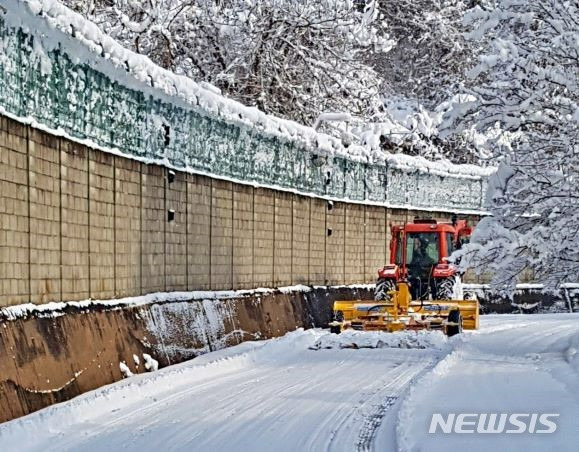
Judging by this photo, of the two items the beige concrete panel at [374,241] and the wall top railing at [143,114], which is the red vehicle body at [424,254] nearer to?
the wall top railing at [143,114]

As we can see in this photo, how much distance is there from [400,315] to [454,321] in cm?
110

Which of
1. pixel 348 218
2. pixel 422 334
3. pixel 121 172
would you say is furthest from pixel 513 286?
pixel 348 218

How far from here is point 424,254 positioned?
88.4 ft

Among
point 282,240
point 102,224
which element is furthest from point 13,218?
point 282,240

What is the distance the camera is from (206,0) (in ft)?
106

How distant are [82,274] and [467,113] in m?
7.87

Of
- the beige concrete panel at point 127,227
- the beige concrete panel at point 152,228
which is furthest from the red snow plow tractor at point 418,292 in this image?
the beige concrete panel at point 127,227

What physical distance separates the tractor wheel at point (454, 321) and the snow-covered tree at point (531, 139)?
149 inches

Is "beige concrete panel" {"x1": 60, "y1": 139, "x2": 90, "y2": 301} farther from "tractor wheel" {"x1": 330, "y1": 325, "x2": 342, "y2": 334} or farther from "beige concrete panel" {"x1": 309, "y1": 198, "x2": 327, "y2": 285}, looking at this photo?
"beige concrete panel" {"x1": 309, "y1": 198, "x2": 327, "y2": 285}

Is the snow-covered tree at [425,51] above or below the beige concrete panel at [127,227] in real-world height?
above

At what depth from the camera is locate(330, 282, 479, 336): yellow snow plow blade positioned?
73.2 ft

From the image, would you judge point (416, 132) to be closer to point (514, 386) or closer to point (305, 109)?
point (305, 109)

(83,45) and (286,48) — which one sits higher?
(286,48)

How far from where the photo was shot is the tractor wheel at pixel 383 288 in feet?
84.0
